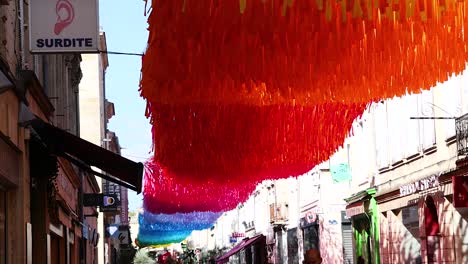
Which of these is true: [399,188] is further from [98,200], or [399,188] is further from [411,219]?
[98,200]

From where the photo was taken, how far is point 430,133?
73.2ft

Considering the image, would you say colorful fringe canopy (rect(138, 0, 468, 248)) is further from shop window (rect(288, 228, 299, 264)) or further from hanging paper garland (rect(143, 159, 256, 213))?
shop window (rect(288, 228, 299, 264))

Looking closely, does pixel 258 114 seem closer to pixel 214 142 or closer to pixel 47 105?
pixel 214 142

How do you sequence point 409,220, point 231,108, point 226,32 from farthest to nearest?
point 409,220, point 231,108, point 226,32

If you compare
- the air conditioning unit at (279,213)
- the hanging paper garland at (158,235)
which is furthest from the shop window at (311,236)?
the hanging paper garland at (158,235)

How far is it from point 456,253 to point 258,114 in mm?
6710

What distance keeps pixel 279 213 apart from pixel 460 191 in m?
30.9

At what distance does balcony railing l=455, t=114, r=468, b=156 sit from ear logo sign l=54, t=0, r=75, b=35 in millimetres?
8537

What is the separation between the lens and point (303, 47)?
368 inches

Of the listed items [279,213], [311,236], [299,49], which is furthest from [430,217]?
[279,213]

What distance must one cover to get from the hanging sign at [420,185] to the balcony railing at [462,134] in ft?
7.02

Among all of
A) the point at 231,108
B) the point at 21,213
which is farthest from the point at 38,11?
Answer: the point at 231,108

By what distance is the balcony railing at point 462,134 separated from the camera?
18672mm

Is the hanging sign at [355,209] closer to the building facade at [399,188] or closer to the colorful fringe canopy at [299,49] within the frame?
the building facade at [399,188]
